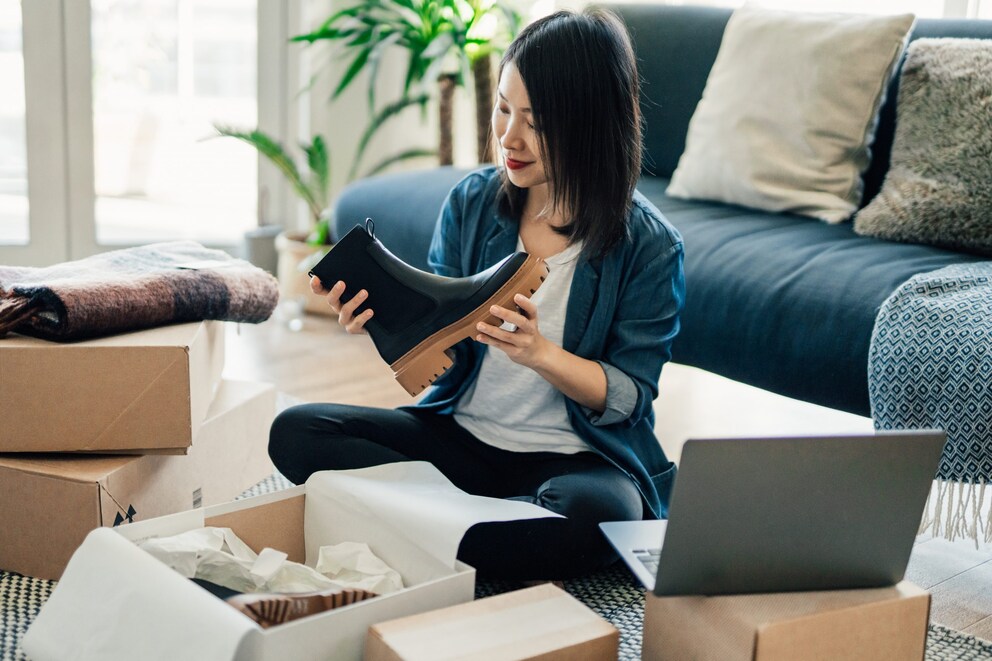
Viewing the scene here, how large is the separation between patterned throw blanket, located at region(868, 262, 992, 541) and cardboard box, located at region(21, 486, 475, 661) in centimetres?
66

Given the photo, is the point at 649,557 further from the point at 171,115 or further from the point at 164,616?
the point at 171,115

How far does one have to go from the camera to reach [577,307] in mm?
1344

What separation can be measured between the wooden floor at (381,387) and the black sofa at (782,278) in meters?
0.22

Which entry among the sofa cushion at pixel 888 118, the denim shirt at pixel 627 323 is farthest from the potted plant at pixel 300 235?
the denim shirt at pixel 627 323

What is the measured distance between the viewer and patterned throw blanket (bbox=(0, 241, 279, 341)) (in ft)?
4.20

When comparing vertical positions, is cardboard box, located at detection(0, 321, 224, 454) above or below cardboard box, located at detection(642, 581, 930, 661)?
above

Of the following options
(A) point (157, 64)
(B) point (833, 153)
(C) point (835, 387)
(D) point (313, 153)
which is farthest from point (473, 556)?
(A) point (157, 64)

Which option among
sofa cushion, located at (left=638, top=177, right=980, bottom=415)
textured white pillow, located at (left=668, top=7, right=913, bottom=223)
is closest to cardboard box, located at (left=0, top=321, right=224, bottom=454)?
sofa cushion, located at (left=638, top=177, right=980, bottom=415)

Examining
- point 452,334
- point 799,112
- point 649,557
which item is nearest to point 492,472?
point 452,334

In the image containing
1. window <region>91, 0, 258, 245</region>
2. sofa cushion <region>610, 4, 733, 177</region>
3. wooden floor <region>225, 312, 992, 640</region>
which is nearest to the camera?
wooden floor <region>225, 312, 992, 640</region>

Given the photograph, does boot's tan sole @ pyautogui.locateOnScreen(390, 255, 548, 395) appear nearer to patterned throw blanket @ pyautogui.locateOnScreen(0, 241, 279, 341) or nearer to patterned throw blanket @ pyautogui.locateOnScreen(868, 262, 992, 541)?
patterned throw blanket @ pyautogui.locateOnScreen(0, 241, 279, 341)

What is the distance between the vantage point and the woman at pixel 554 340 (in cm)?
125

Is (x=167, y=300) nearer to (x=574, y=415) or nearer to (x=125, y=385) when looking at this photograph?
(x=125, y=385)

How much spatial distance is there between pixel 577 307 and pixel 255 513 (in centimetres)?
47
